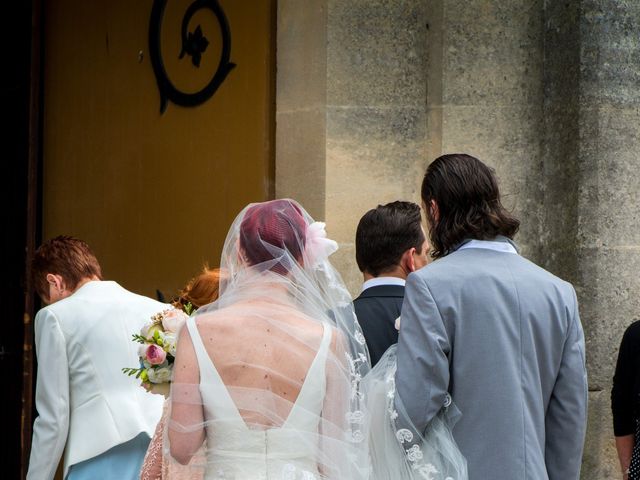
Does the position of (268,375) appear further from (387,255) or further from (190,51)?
(190,51)

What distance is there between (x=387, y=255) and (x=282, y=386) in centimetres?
109

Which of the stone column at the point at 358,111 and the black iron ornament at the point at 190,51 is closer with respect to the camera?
the stone column at the point at 358,111

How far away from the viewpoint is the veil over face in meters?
2.92

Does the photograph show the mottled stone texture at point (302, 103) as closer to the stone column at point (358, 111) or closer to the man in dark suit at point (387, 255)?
the stone column at point (358, 111)

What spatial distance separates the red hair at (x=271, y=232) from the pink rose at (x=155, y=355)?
0.68 m

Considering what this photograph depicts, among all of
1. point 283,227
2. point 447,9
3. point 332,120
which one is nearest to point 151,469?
point 283,227

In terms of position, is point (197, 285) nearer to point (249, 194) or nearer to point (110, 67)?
point (249, 194)

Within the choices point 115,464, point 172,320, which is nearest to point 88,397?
point 115,464

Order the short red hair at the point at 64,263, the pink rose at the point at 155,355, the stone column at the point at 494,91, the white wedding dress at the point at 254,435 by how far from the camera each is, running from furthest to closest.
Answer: the stone column at the point at 494,91
the short red hair at the point at 64,263
the pink rose at the point at 155,355
the white wedding dress at the point at 254,435

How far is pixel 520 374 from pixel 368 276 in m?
0.94

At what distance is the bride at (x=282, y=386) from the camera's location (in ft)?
9.61

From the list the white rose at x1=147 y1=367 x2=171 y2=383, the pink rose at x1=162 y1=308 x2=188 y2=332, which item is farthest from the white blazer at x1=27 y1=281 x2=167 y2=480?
the white rose at x1=147 y1=367 x2=171 y2=383

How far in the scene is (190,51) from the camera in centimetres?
633

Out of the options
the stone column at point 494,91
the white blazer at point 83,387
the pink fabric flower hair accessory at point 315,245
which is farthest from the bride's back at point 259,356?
the stone column at point 494,91
